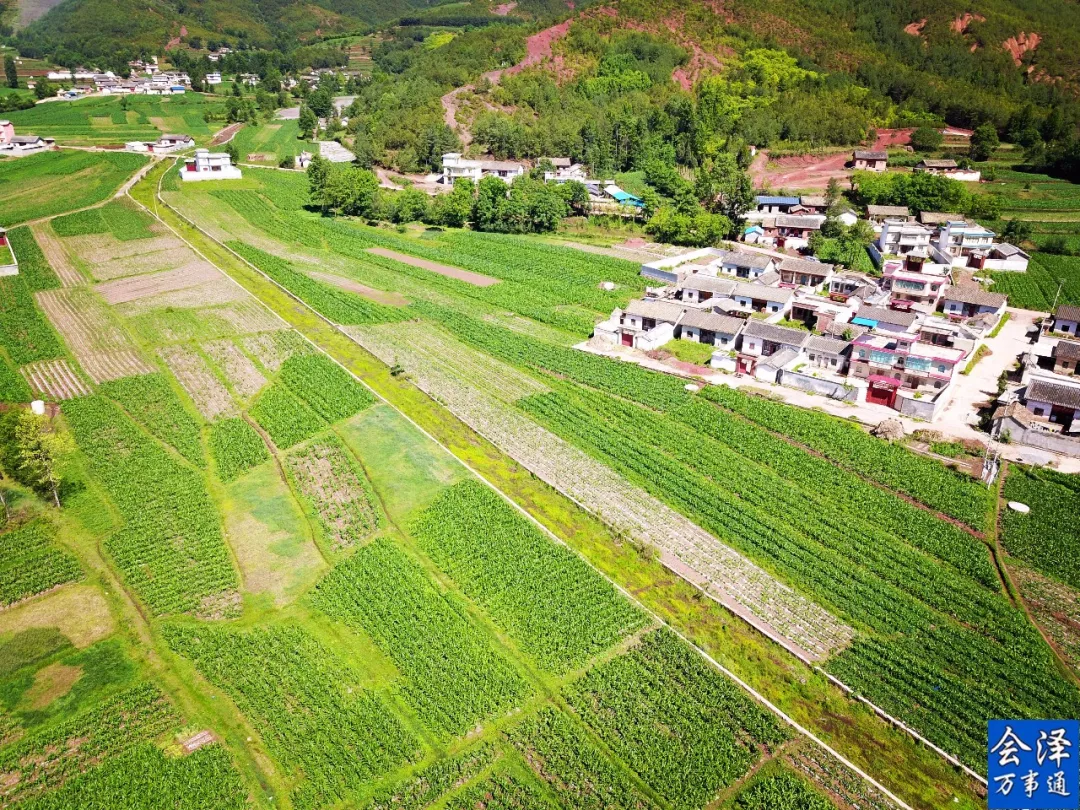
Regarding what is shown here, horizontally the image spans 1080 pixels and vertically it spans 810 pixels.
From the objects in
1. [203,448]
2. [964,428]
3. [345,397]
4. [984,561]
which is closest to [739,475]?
[984,561]

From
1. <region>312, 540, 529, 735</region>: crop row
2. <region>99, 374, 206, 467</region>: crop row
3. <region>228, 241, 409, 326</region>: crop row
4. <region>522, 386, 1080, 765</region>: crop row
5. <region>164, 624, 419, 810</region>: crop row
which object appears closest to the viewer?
<region>164, 624, 419, 810</region>: crop row

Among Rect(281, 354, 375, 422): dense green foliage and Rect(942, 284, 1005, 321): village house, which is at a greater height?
Rect(942, 284, 1005, 321): village house

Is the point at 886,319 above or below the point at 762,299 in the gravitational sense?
below

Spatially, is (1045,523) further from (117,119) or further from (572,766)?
(117,119)

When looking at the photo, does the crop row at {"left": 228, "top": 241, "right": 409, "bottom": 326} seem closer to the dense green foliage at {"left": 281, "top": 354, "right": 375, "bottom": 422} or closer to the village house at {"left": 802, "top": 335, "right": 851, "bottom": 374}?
the dense green foliage at {"left": 281, "top": 354, "right": 375, "bottom": 422}

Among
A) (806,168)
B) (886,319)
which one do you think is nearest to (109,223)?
(886,319)

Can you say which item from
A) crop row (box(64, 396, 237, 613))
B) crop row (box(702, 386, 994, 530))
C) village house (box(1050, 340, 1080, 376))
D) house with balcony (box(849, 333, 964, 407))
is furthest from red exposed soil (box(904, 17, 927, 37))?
crop row (box(64, 396, 237, 613))

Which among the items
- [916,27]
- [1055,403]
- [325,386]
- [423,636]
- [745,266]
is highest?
[916,27]
